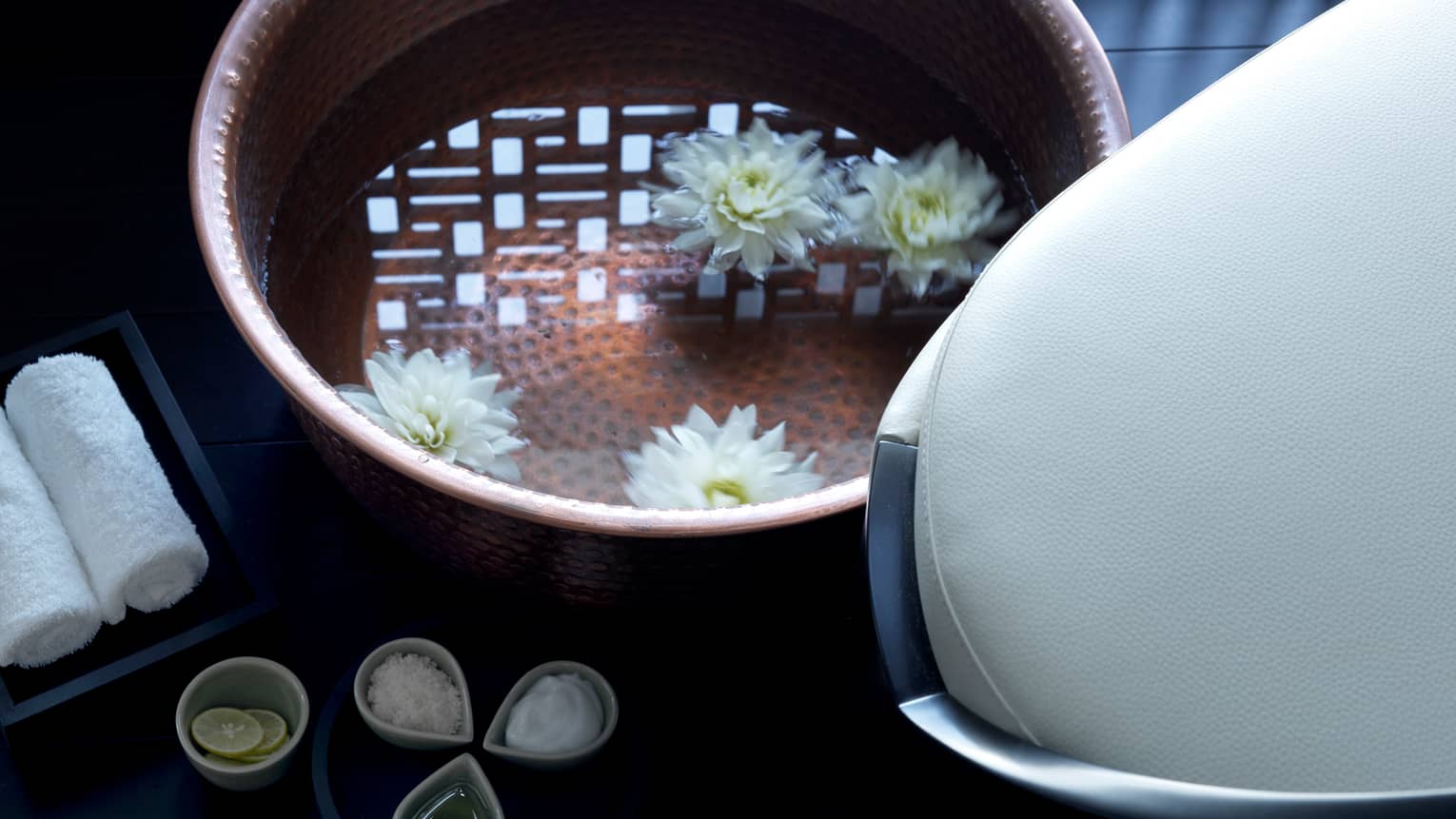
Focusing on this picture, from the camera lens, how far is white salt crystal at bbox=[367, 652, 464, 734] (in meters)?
0.80

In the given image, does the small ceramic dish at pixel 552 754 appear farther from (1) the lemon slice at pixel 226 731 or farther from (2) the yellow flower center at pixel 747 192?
(2) the yellow flower center at pixel 747 192

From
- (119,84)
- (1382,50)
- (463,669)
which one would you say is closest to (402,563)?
(463,669)

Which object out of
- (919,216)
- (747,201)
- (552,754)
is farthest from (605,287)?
(552,754)

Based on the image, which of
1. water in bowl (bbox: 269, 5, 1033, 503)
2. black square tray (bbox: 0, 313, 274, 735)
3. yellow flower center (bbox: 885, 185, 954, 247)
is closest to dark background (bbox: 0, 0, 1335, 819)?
black square tray (bbox: 0, 313, 274, 735)

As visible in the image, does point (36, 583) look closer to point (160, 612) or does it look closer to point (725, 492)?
point (160, 612)

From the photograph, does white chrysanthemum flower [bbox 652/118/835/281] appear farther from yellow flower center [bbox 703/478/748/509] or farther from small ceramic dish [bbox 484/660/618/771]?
small ceramic dish [bbox 484/660/618/771]

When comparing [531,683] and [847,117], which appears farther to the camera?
[847,117]

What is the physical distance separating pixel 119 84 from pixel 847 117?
617 millimetres

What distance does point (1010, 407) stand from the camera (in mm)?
515

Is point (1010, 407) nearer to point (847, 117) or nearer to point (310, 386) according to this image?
point (310, 386)

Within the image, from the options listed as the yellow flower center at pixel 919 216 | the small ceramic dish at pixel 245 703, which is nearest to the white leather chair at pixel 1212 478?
the yellow flower center at pixel 919 216

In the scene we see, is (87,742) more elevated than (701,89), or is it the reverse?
(701,89)

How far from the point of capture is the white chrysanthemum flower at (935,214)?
3.03ft

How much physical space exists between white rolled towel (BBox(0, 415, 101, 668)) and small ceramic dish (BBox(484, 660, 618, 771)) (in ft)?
0.85
